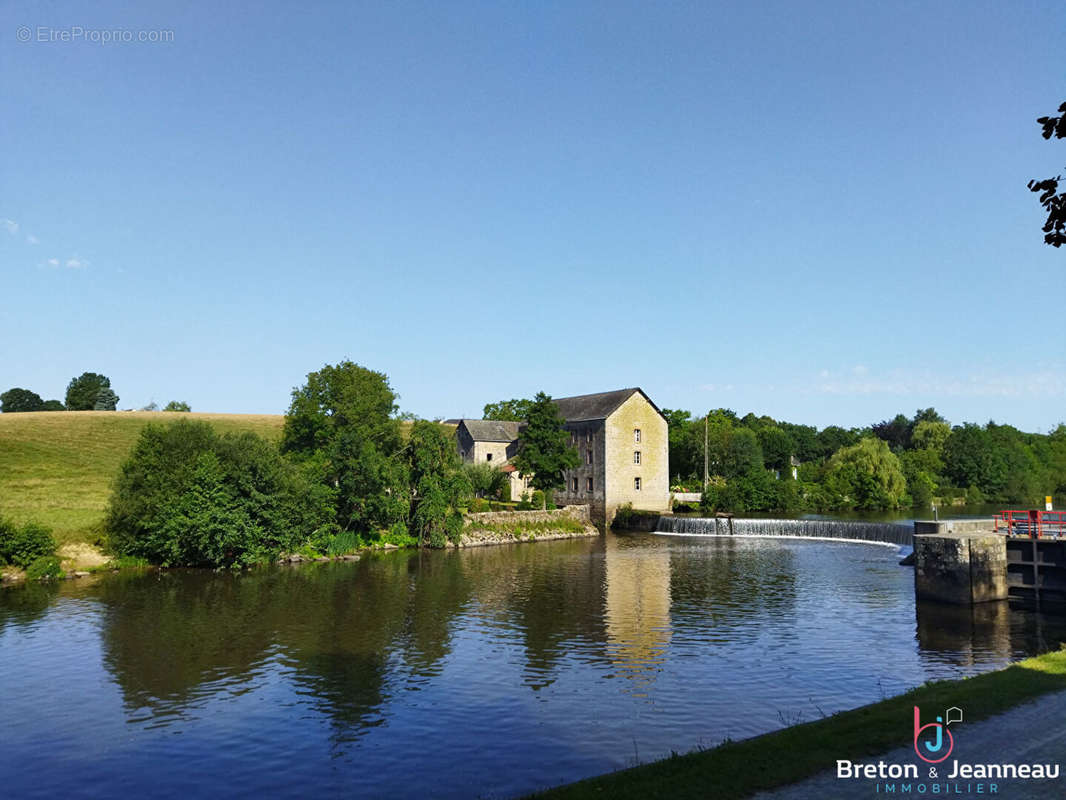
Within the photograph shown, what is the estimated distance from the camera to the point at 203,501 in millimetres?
41062

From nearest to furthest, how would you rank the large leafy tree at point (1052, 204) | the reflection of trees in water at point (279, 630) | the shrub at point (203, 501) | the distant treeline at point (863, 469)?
the large leafy tree at point (1052, 204) → the reflection of trees in water at point (279, 630) → the shrub at point (203, 501) → the distant treeline at point (863, 469)

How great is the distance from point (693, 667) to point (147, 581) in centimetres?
2917

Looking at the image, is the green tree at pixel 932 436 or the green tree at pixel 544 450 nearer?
the green tree at pixel 544 450

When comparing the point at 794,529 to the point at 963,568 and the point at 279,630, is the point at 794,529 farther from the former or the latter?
the point at 279,630

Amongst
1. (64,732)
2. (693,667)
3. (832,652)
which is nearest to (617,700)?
(693,667)

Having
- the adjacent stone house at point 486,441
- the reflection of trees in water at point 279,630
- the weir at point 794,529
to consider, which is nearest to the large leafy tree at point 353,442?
the reflection of trees in water at point 279,630

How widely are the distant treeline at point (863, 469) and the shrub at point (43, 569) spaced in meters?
56.6

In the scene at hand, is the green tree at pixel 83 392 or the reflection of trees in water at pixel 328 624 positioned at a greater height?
the green tree at pixel 83 392

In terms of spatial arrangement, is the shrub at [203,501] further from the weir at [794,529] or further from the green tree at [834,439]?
the green tree at [834,439]

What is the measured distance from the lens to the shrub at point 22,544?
123 feet

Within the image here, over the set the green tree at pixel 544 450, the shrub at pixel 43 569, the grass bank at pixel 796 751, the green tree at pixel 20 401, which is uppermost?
the green tree at pixel 20 401

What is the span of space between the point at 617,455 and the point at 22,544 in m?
47.4

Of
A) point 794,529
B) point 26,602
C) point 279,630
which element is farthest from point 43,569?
point 794,529

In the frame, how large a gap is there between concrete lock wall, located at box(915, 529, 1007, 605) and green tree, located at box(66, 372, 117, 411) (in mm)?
137760
